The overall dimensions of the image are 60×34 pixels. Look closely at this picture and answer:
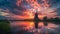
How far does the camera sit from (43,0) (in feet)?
15.7

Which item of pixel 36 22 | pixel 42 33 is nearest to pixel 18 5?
pixel 36 22

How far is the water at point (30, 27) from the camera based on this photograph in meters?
4.64

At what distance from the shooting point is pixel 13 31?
184 inches

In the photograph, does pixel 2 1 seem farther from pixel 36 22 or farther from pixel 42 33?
pixel 42 33

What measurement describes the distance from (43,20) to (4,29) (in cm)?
113

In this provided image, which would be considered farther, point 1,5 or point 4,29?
point 1,5

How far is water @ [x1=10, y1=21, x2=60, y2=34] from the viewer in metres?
4.64

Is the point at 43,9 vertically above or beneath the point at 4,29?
above

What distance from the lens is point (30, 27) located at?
4.78 meters

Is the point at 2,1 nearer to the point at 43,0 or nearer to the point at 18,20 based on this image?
the point at 18,20

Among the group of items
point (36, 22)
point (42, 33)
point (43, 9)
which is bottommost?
point (42, 33)

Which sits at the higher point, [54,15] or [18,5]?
[18,5]

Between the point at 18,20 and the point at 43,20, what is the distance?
0.71 meters

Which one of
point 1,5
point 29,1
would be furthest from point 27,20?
point 1,5
